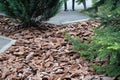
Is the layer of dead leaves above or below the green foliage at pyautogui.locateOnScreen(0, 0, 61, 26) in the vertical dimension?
below

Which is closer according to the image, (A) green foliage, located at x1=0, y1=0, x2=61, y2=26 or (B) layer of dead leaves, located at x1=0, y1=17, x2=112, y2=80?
(B) layer of dead leaves, located at x1=0, y1=17, x2=112, y2=80

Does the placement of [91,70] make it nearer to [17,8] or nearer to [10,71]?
[10,71]

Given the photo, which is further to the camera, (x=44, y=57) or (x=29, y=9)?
(x=29, y=9)

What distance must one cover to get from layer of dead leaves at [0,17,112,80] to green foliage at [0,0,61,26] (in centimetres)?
23

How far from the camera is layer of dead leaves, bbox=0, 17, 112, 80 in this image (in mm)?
4227

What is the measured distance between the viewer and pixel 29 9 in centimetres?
644

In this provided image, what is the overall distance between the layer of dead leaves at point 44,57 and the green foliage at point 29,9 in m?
0.23

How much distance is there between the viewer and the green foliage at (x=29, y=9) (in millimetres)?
6310

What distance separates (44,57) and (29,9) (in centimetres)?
181

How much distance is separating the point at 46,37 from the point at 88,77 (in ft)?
7.07

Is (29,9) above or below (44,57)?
above

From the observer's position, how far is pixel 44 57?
4.88m

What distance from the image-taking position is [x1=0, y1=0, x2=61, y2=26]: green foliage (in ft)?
20.7

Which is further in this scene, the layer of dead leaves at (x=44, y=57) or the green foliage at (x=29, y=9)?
the green foliage at (x=29, y=9)
